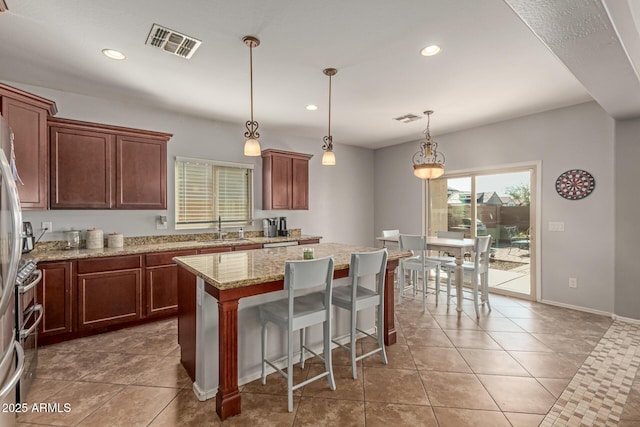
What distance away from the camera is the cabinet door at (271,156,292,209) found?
486cm

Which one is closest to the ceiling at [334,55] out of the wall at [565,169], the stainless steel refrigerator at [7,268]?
the wall at [565,169]

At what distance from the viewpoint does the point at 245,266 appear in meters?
2.27

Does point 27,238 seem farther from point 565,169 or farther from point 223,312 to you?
point 565,169

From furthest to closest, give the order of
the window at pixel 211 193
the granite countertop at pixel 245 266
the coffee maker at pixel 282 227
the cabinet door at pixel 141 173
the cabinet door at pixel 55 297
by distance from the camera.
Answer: the coffee maker at pixel 282 227
the window at pixel 211 193
the cabinet door at pixel 141 173
the cabinet door at pixel 55 297
the granite countertop at pixel 245 266

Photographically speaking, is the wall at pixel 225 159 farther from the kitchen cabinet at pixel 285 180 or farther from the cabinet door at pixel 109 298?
the cabinet door at pixel 109 298

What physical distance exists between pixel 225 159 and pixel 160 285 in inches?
82.0

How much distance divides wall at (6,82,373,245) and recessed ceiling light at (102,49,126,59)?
4.28 feet

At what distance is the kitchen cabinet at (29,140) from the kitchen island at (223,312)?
1.67 metres

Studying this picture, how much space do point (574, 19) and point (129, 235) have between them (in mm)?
4717

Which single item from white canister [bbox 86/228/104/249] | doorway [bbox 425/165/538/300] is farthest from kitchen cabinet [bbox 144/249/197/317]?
doorway [bbox 425/165/538/300]

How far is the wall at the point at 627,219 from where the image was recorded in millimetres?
3453

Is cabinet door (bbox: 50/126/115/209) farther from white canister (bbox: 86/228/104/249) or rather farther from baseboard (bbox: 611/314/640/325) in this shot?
baseboard (bbox: 611/314/640/325)

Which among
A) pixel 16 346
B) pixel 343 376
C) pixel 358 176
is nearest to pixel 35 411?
pixel 16 346

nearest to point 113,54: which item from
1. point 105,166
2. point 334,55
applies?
point 105,166
